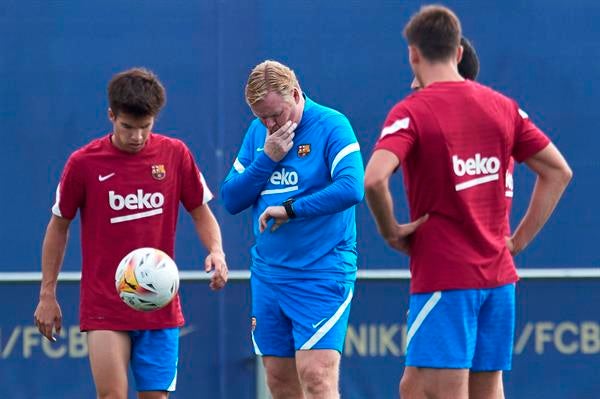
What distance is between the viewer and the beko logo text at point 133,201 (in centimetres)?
523

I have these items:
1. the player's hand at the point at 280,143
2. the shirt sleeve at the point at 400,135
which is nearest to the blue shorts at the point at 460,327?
the shirt sleeve at the point at 400,135

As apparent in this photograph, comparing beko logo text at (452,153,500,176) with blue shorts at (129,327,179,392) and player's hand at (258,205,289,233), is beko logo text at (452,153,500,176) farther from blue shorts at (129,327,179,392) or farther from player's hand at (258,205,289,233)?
blue shorts at (129,327,179,392)

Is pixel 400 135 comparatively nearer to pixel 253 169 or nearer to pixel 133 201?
pixel 253 169

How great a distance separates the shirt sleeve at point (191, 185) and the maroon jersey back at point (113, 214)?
111 mm

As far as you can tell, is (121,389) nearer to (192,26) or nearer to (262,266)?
(262,266)

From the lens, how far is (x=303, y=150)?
17.8 ft

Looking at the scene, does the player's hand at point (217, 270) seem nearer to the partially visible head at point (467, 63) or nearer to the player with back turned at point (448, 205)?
the player with back turned at point (448, 205)

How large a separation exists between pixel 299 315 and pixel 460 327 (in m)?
1.24

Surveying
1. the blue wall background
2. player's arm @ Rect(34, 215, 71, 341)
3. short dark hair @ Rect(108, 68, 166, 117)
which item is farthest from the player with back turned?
the blue wall background

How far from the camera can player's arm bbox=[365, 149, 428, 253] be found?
13.6 ft

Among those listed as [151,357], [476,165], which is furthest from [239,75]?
[476,165]

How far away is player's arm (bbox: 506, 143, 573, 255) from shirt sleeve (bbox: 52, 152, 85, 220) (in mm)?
1858

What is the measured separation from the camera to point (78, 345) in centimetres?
687

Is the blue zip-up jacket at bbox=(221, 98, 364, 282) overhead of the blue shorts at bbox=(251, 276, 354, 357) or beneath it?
overhead
